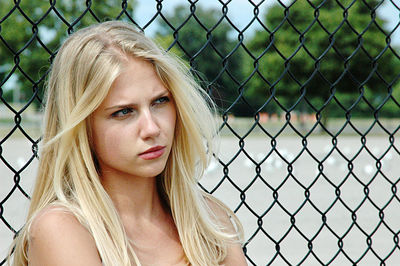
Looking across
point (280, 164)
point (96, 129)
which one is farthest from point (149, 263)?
point (280, 164)

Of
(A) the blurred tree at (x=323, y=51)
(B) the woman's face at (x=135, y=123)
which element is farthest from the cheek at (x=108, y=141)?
(A) the blurred tree at (x=323, y=51)

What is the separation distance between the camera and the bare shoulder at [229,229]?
181 cm

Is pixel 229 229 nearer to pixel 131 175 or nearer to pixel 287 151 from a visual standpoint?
pixel 131 175

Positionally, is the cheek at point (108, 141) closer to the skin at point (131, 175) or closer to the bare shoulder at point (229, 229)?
the skin at point (131, 175)

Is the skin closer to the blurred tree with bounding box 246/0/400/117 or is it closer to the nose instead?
the nose

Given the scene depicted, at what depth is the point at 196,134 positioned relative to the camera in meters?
1.78

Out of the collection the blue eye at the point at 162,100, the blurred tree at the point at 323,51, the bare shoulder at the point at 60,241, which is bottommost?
the bare shoulder at the point at 60,241

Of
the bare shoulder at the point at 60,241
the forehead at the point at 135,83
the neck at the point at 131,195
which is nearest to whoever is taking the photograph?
the bare shoulder at the point at 60,241

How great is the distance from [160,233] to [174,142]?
288mm

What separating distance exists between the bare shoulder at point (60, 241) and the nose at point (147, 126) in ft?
0.95

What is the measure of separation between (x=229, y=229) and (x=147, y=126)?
0.51 meters

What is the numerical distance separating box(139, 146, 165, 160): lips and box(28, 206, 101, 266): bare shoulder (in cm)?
25

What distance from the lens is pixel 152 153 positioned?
1611 millimetres

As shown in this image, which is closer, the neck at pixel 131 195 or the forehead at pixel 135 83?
the forehead at pixel 135 83
